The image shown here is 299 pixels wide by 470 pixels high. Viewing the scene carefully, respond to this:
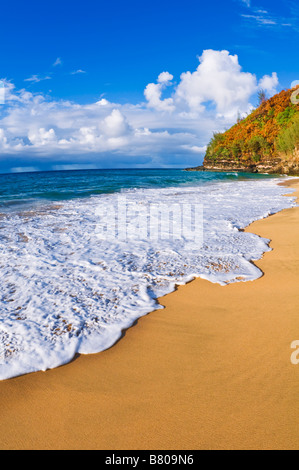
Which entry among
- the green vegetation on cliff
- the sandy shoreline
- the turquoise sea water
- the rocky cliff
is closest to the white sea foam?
the sandy shoreline

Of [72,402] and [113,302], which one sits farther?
[113,302]

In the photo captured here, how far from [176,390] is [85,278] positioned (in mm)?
2534

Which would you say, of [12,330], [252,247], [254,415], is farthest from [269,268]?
[12,330]

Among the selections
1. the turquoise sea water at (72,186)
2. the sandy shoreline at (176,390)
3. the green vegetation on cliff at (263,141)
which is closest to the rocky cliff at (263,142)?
the green vegetation on cliff at (263,141)

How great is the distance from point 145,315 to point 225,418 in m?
1.55

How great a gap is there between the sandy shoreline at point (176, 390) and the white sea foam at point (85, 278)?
271mm

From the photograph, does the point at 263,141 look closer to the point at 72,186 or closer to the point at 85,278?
the point at 72,186

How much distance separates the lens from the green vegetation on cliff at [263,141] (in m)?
47.7

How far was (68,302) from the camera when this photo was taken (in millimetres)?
3520

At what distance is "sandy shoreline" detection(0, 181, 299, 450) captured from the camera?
173 centimetres

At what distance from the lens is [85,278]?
4246 mm

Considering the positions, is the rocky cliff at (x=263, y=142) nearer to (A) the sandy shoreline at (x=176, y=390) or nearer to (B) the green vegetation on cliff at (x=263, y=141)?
(B) the green vegetation on cliff at (x=263, y=141)
